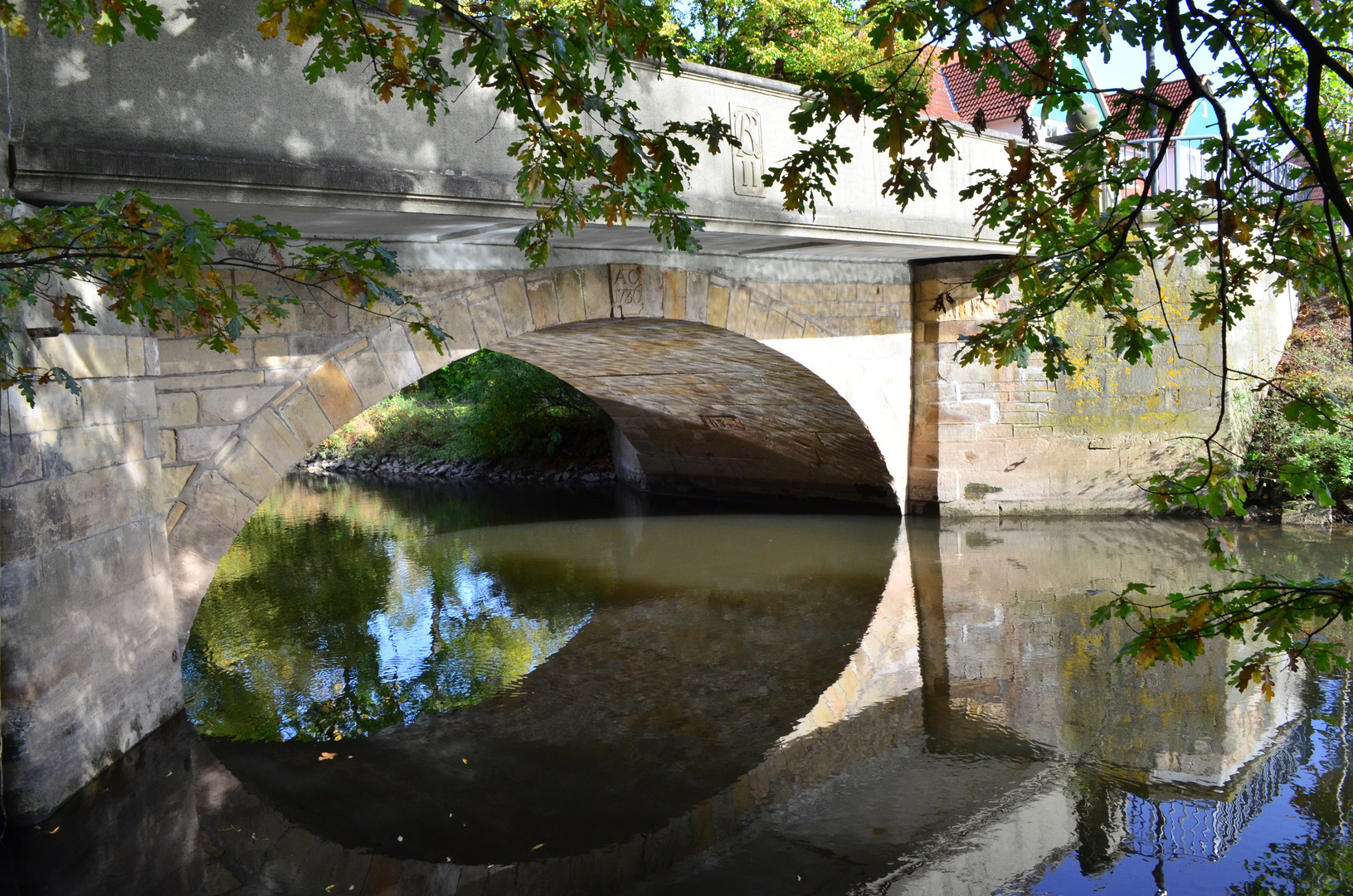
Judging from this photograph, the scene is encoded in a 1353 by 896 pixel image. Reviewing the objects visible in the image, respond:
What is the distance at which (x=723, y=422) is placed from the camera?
34.9 ft

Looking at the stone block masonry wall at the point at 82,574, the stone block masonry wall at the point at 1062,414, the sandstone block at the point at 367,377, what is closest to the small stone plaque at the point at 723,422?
the stone block masonry wall at the point at 1062,414

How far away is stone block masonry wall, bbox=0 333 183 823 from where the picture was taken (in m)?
3.60

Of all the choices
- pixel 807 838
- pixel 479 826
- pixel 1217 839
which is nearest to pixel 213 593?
pixel 479 826

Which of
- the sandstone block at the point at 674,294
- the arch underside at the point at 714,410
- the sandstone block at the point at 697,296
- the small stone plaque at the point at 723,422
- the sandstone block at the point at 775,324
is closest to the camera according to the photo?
the sandstone block at the point at 674,294

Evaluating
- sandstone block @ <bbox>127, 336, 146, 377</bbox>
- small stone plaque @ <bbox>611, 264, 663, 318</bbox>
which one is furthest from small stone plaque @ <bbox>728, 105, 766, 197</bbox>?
sandstone block @ <bbox>127, 336, 146, 377</bbox>

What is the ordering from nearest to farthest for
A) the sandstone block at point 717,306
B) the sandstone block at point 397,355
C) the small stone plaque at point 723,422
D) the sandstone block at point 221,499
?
1. the sandstone block at point 221,499
2. the sandstone block at point 397,355
3. the sandstone block at point 717,306
4. the small stone plaque at point 723,422

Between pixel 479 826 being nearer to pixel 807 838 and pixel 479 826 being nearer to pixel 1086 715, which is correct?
pixel 807 838

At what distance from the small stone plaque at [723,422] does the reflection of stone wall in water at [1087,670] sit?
111 inches

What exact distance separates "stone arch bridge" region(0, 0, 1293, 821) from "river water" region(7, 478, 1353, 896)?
68 centimetres

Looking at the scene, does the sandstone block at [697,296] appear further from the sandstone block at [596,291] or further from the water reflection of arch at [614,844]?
the water reflection of arch at [614,844]

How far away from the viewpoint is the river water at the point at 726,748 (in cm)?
340

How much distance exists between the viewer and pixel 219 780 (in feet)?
14.0

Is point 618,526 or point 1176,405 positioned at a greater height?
point 1176,405

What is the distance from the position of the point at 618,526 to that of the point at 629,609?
3429mm
